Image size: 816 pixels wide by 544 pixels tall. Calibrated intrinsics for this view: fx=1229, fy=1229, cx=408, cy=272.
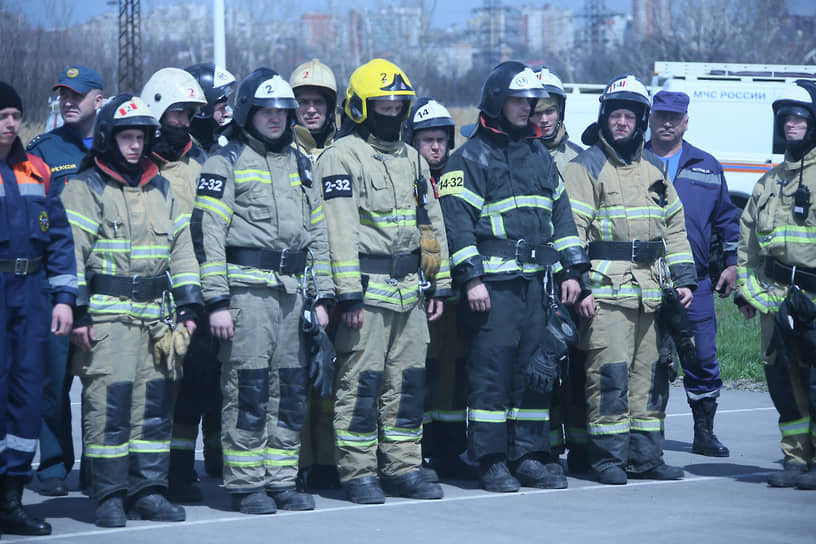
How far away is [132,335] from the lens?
22.2ft

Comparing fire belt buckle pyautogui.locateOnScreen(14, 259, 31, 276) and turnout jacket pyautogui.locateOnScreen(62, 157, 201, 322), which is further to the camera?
turnout jacket pyautogui.locateOnScreen(62, 157, 201, 322)

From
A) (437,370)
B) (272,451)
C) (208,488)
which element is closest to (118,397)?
(272,451)

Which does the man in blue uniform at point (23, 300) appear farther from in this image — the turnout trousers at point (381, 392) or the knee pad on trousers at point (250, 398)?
the turnout trousers at point (381, 392)

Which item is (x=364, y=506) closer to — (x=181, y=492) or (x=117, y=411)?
(x=181, y=492)

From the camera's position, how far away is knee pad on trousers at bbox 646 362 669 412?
812cm

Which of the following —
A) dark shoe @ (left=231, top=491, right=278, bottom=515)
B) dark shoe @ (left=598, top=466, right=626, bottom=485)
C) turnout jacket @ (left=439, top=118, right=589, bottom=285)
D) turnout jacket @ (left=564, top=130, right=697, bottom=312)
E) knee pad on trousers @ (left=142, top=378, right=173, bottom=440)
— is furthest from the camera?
turnout jacket @ (left=564, top=130, right=697, bottom=312)

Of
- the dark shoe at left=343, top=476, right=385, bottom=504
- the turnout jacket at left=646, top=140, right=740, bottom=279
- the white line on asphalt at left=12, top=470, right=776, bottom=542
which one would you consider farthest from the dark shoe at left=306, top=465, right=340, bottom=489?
the turnout jacket at left=646, top=140, right=740, bottom=279

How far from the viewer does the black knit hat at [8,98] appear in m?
6.49

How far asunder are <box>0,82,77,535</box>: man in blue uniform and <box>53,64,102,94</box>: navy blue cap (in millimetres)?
1707

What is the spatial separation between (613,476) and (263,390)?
7.95 feet

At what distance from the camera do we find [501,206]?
7840mm

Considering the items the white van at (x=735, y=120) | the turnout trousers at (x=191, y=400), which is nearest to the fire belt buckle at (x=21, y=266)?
the turnout trousers at (x=191, y=400)

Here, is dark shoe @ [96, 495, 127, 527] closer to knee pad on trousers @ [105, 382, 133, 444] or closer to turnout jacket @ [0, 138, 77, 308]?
knee pad on trousers @ [105, 382, 133, 444]

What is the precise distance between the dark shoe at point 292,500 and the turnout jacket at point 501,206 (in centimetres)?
166
